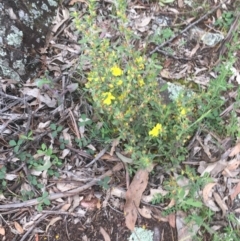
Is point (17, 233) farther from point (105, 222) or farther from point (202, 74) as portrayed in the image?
point (202, 74)

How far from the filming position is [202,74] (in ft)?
10.0

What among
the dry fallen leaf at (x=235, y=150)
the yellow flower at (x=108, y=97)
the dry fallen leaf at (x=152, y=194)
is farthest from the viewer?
the dry fallen leaf at (x=235, y=150)

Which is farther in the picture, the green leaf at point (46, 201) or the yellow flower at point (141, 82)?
the green leaf at point (46, 201)

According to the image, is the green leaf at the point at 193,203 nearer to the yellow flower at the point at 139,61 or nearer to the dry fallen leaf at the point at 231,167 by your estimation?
the dry fallen leaf at the point at 231,167

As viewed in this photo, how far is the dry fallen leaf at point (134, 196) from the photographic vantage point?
2.57 meters

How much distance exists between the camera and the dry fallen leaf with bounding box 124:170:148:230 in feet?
8.43

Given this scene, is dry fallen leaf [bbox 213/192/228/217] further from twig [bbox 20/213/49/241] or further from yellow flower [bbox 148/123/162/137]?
twig [bbox 20/213/49/241]

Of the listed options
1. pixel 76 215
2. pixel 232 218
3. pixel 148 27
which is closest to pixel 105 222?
pixel 76 215

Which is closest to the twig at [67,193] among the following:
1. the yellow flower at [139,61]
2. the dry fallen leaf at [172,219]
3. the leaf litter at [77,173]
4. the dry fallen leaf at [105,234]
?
the leaf litter at [77,173]

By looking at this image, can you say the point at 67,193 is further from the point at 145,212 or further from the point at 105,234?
the point at 145,212

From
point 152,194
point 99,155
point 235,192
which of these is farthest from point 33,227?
point 235,192

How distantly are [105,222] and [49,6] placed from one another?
1421 mm

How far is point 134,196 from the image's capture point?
2611mm

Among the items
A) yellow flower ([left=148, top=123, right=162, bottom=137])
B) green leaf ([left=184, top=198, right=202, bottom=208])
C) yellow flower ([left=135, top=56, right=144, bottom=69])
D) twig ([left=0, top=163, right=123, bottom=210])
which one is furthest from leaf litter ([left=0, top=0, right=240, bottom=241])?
yellow flower ([left=135, top=56, right=144, bottom=69])
